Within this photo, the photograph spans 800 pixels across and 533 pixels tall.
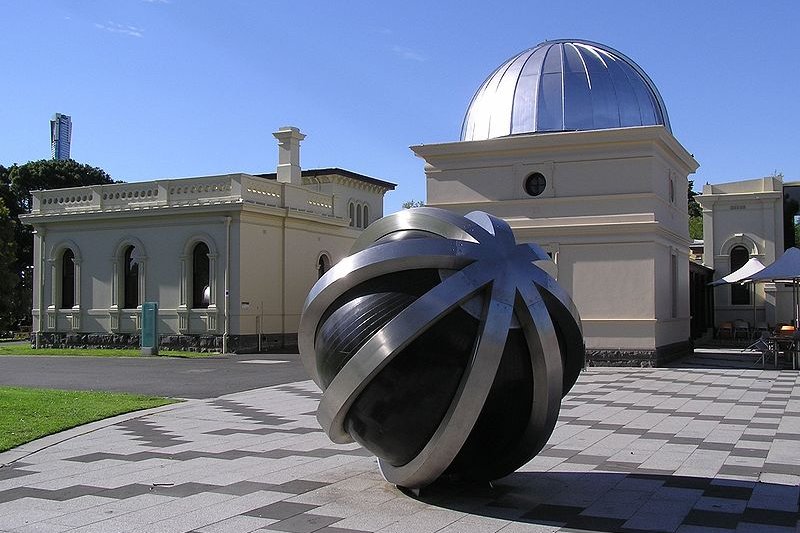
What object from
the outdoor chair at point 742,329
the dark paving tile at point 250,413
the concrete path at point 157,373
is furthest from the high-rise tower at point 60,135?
the dark paving tile at point 250,413

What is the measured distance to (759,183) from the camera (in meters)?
36.8

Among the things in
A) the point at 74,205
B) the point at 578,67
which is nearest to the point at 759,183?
the point at 578,67

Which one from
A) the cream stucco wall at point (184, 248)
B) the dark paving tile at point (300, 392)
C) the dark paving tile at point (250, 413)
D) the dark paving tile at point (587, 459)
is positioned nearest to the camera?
the dark paving tile at point (587, 459)

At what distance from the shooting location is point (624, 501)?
24.9 ft

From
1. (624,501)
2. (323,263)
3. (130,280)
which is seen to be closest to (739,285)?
(323,263)

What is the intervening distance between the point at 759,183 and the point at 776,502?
32362 millimetres

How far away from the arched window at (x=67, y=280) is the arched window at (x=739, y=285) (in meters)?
28.9

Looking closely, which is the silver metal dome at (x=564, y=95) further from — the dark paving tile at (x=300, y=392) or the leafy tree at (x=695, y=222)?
the leafy tree at (x=695, y=222)

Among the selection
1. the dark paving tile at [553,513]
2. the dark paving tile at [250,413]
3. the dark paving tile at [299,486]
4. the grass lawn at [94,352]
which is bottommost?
the grass lawn at [94,352]

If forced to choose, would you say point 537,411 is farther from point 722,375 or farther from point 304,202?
point 304,202

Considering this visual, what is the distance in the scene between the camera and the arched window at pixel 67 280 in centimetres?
3546

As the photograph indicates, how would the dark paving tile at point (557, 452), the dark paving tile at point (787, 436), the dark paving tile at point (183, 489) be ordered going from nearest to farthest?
the dark paving tile at point (183, 489)
the dark paving tile at point (557, 452)
the dark paving tile at point (787, 436)

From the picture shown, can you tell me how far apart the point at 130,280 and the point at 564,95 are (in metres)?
19.1

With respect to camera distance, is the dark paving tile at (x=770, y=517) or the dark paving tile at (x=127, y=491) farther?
the dark paving tile at (x=127, y=491)
